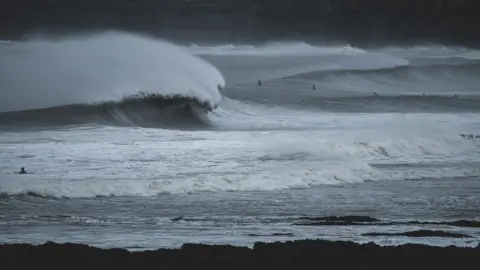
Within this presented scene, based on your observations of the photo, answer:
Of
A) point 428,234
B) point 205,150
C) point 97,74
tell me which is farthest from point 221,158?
point 97,74

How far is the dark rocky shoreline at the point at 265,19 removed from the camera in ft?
172

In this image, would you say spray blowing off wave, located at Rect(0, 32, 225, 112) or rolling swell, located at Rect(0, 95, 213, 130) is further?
spray blowing off wave, located at Rect(0, 32, 225, 112)

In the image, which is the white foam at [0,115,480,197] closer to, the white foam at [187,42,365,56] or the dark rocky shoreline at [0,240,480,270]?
the dark rocky shoreline at [0,240,480,270]

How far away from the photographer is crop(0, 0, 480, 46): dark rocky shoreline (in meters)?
52.4

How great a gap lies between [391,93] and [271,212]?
877 inches

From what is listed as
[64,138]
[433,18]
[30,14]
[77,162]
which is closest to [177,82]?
[64,138]

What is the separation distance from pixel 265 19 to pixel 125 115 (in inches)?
1363

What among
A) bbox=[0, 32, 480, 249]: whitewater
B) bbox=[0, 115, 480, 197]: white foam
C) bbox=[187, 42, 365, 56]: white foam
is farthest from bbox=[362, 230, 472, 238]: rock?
bbox=[187, 42, 365, 56]: white foam

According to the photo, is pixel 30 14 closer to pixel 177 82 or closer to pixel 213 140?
pixel 177 82

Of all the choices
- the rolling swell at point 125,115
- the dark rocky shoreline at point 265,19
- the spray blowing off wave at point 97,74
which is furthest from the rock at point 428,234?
the dark rocky shoreline at point 265,19

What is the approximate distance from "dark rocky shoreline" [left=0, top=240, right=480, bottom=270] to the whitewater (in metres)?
0.87

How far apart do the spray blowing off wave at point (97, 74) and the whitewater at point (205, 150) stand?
0.05 meters

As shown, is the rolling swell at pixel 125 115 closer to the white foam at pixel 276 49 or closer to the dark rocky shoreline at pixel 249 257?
the dark rocky shoreline at pixel 249 257

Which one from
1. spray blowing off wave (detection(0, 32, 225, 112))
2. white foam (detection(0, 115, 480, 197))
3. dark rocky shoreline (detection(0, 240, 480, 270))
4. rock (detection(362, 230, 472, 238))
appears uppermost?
spray blowing off wave (detection(0, 32, 225, 112))
